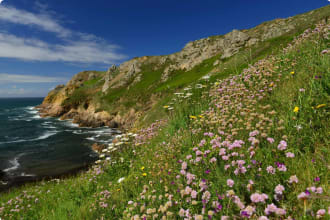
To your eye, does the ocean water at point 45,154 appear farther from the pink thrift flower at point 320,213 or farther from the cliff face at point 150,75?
the pink thrift flower at point 320,213

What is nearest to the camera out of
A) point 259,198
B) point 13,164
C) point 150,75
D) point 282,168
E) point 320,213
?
point 320,213

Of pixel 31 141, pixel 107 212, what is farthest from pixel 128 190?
pixel 31 141

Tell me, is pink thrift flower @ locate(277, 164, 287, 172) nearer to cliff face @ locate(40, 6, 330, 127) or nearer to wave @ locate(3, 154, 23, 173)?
cliff face @ locate(40, 6, 330, 127)

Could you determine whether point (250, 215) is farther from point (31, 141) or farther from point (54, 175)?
point (31, 141)

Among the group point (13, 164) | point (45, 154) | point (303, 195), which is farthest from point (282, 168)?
point (45, 154)

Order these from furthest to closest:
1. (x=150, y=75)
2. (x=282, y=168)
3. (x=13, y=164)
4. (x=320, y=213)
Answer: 1. (x=150, y=75)
2. (x=13, y=164)
3. (x=282, y=168)
4. (x=320, y=213)

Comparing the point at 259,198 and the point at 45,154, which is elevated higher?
the point at 259,198

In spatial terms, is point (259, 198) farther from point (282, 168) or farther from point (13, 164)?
point (13, 164)

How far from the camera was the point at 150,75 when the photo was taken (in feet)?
206

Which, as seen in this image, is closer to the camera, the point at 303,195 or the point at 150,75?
the point at 303,195

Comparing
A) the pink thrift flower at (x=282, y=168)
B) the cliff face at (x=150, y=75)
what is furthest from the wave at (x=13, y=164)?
the pink thrift flower at (x=282, y=168)

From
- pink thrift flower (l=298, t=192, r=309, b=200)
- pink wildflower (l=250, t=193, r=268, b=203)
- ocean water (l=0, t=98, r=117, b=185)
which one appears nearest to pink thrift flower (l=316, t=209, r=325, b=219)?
pink thrift flower (l=298, t=192, r=309, b=200)

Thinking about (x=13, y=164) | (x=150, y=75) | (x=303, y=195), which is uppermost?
(x=150, y=75)

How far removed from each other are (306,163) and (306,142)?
590mm
